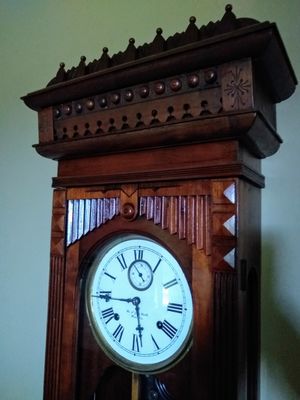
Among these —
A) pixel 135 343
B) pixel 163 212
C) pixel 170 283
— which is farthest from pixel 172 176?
pixel 135 343

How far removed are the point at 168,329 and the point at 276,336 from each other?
8.5 inches

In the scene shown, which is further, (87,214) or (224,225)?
(87,214)

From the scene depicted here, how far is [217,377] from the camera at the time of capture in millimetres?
471

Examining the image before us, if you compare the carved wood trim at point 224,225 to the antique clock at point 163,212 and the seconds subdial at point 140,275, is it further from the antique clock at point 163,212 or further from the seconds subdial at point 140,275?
the seconds subdial at point 140,275

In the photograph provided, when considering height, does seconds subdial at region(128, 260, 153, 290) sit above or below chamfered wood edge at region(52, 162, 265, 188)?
below

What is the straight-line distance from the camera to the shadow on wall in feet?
1.95

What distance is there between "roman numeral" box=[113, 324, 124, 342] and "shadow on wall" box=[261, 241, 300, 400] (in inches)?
10.3

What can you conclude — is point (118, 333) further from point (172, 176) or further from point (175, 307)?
point (172, 176)

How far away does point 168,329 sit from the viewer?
0.54 metres

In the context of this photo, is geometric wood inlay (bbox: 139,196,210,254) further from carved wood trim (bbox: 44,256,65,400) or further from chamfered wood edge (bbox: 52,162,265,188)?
carved wood trim (bbox: 44,256,65,400)

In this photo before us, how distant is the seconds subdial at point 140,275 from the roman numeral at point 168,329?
0.21 feet

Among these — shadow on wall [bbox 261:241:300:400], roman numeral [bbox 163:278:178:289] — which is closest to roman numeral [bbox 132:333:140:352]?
roman numeral [bbox 163:278:178:289]

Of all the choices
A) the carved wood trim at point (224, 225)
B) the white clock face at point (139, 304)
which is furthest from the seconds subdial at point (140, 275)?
the carved wood trim at point (224, 225)

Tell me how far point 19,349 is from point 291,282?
0.76m
